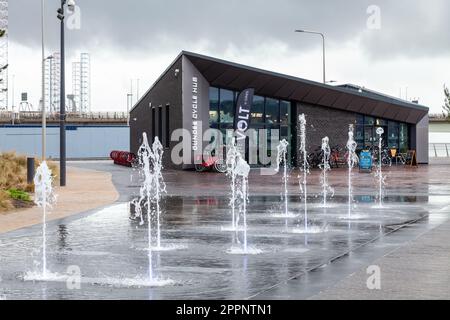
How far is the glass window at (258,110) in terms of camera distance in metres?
46.2

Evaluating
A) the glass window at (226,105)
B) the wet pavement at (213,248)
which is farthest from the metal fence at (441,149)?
the wet pavement at (213,248)

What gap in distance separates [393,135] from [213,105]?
13393mm

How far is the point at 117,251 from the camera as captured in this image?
11.5 meters

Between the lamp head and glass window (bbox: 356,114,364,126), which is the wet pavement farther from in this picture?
glass window (bbox: 356,114,364,126)

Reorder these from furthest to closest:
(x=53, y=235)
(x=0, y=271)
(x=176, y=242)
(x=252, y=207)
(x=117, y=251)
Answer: (x=252, y=207), (x=53, y=235), (x=176, y=242), (x=117, y=251), (x=0, y=271)

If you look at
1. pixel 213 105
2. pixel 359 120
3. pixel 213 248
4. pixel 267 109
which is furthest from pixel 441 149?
pixel 213 248

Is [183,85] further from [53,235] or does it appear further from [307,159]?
[53,235]

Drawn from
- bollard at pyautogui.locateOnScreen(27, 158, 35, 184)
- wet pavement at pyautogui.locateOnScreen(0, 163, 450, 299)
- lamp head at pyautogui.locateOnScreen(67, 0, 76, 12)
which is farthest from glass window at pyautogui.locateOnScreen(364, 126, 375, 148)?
wet pavement at pyautogui.locateOnScreen(0, 163, 450, 299)

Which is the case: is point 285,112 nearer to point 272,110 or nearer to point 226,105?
point 272,110

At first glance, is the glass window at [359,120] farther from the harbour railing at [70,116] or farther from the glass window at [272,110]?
the harbour railing at [70,116]

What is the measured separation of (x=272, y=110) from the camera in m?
46.8
